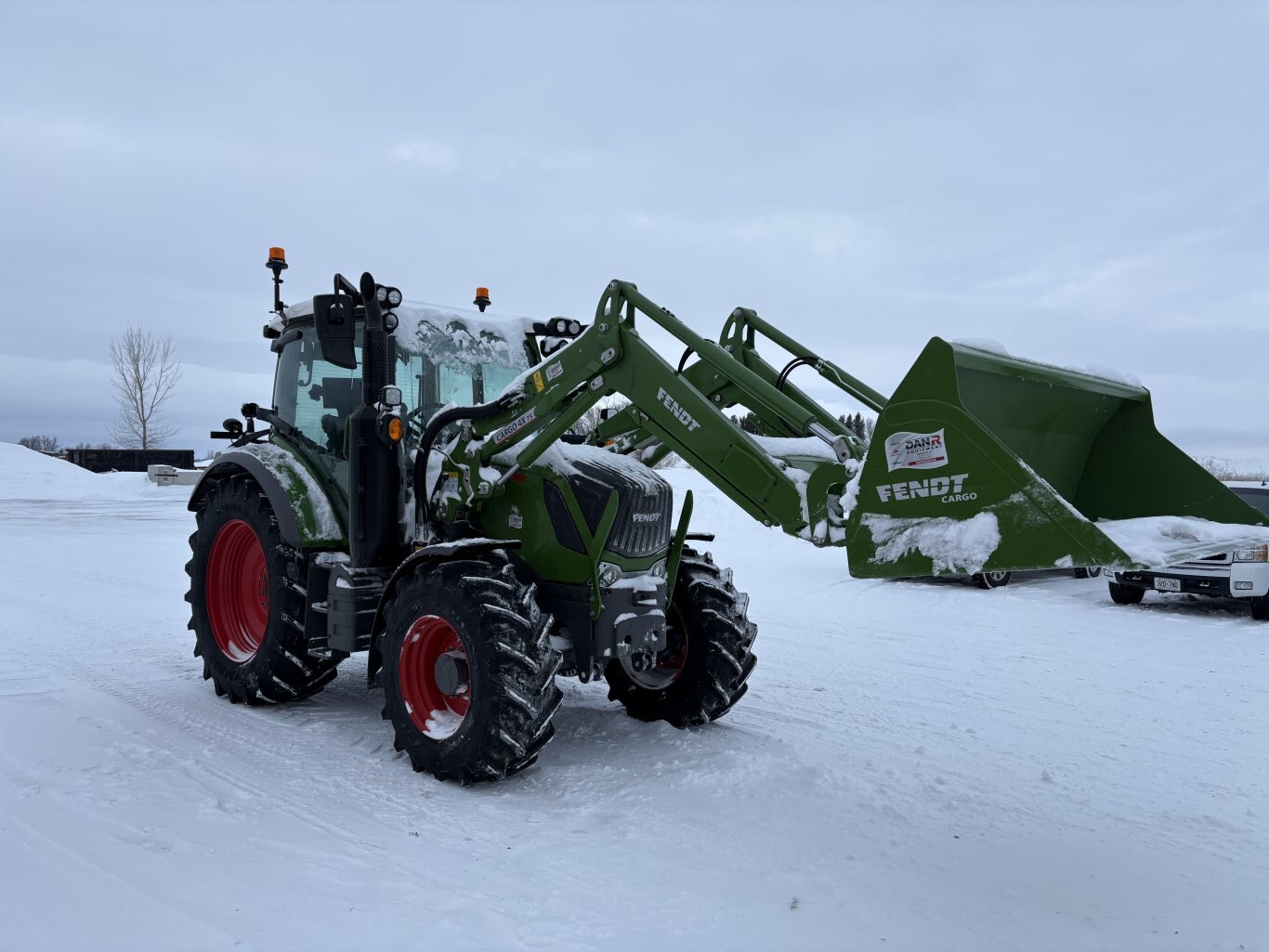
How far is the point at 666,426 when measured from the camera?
14.1 ft

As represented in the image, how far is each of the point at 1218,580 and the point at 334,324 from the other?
896cm

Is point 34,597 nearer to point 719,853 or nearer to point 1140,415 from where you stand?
point 719,853

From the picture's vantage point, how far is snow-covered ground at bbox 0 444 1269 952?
3.08 metres

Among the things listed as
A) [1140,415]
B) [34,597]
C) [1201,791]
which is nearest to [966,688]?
[1201,791]

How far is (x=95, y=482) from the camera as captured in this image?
91.4 ft

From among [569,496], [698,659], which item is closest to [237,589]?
[569,496]

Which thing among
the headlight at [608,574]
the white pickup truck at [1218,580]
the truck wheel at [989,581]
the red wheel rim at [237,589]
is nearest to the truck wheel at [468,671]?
the headlight at [608,574]

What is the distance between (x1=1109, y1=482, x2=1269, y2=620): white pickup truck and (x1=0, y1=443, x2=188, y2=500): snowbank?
2473 cm

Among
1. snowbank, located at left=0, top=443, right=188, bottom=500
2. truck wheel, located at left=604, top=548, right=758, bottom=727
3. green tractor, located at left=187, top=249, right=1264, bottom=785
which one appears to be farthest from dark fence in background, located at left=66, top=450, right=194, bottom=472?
truck wheel, located at left=604, top=548, right=758, bottom=727

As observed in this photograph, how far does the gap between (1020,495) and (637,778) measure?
2.32 meters

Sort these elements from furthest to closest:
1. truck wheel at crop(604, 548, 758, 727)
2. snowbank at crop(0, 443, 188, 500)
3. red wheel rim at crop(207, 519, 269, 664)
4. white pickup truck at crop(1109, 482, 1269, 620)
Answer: snowbank at crop(0, 443, 188, 500) → white pickup truck at crop(1109, 482, 1269, 620) → red wheel rim at crop(207, 519, 269, 664) → truck wheel at crop(604, 548, 758, 727)

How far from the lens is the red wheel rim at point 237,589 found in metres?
6.18

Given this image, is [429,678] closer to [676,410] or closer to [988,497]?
[676,410]

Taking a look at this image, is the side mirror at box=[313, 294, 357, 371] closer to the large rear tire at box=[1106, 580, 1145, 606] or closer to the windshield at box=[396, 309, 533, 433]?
the windshield at box=[396, 309, 533, 433]
